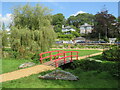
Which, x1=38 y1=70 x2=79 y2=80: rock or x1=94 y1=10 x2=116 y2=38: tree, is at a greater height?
x1=94 y1=10 x2=116 y2=38: tree

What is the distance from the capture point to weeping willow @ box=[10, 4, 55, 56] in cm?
1362

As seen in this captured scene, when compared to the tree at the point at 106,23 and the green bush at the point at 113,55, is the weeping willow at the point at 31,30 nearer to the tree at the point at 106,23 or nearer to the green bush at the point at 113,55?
the green bush at the point at 113,55

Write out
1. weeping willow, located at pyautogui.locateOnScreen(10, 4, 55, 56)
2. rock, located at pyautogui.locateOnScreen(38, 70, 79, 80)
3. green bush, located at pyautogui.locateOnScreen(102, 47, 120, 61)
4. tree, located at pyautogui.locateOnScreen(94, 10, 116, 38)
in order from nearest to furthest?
rock, located at pyautogui.locateOnScreen(38, 70, 79, 80)
green bush, located at pyautogui.locateOnScreen(102, 47, 120, 61)
weeping willow, located at pyautogui.locateOnScreen(10, 4, 55, 56)
tree, located at pyautogui.locateOnScreen(94, 10, 116, 38)

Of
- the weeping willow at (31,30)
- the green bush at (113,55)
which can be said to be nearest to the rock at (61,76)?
the green bush at (113,55)

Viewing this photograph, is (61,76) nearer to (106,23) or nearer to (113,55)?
(113,55)

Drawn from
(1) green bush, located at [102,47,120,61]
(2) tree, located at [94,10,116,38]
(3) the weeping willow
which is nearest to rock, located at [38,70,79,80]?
(1) green bush, located at [102,47,120,61]

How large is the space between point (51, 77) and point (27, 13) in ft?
36.7

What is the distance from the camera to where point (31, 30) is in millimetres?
14281

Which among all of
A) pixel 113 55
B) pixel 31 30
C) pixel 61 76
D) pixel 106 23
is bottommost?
pixel 61 76

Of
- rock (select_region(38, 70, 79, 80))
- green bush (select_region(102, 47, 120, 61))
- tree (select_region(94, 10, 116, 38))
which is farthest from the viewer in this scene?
tree (select_region(94, 10, 116, 38))

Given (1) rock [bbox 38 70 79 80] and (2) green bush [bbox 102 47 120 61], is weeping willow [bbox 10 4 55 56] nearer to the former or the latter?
(2) green bush [bbox 102 47 120 61]

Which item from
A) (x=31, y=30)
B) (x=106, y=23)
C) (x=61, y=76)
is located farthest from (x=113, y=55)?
(x=106, y=23)

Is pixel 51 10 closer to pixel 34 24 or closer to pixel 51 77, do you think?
pixel 34 24

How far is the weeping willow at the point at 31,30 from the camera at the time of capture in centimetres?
1362
